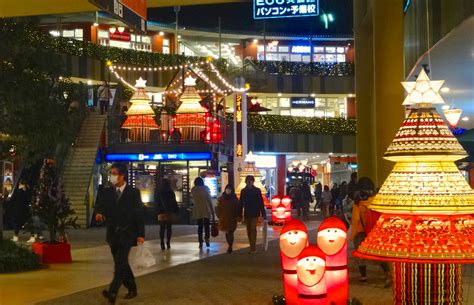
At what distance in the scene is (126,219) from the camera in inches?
423

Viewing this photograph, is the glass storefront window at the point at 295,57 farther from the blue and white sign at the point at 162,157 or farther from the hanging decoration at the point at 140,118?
the blue and white sign at the point at 162,157

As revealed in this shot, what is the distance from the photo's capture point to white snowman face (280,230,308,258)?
1001cm

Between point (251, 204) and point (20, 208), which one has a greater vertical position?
point (251, 204)

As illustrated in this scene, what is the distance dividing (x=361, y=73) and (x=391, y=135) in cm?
420

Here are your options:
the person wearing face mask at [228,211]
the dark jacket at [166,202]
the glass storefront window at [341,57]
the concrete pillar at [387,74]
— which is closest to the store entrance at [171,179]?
the dark jacket at [166,202]

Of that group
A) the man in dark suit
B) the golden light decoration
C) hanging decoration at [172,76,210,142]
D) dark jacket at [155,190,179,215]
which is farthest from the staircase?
the golden light decoration

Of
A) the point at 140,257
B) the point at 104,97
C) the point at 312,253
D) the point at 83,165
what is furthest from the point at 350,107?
the point at 312,253

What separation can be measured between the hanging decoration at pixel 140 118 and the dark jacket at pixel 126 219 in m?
20.2

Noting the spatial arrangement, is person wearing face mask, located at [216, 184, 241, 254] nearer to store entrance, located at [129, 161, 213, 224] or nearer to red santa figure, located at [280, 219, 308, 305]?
red santa figure, located at [280, 219, 308, 305]

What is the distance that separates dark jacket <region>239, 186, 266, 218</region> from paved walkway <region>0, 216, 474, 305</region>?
927mm

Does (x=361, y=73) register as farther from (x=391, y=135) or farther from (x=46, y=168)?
(x=46, y=168)

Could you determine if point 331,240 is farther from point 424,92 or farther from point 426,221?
point 426,221

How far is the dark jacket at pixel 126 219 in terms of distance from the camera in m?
10.7

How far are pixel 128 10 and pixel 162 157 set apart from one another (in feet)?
72.1
